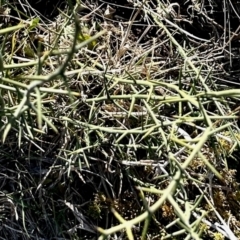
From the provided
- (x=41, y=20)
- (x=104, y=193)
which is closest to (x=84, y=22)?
(x=41, y=20)

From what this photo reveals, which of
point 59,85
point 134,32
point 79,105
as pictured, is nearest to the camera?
point 59,85

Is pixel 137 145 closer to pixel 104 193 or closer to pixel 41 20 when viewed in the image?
pixel 104 193

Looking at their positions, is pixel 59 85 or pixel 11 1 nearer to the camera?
pixel 59 85

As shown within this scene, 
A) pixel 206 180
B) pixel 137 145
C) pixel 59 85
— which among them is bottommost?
pixel 206 180

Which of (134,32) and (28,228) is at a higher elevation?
(134,32)

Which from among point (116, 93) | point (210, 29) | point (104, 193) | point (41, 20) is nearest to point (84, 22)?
point (41, 20)

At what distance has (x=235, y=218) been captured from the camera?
1310 mm

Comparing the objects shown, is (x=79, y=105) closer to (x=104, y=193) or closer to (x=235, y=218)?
(x=104, y=193)

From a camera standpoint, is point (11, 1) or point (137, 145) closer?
point (137, 145)

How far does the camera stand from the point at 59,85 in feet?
3.85

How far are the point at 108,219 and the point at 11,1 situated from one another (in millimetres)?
632

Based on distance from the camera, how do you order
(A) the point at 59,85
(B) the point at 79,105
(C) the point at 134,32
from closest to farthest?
(A) the point at 59,85
(B) the point at 79,105
(C) the point at 134,32

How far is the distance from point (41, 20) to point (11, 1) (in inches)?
4.0

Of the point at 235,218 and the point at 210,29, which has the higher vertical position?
the point at 210,29
